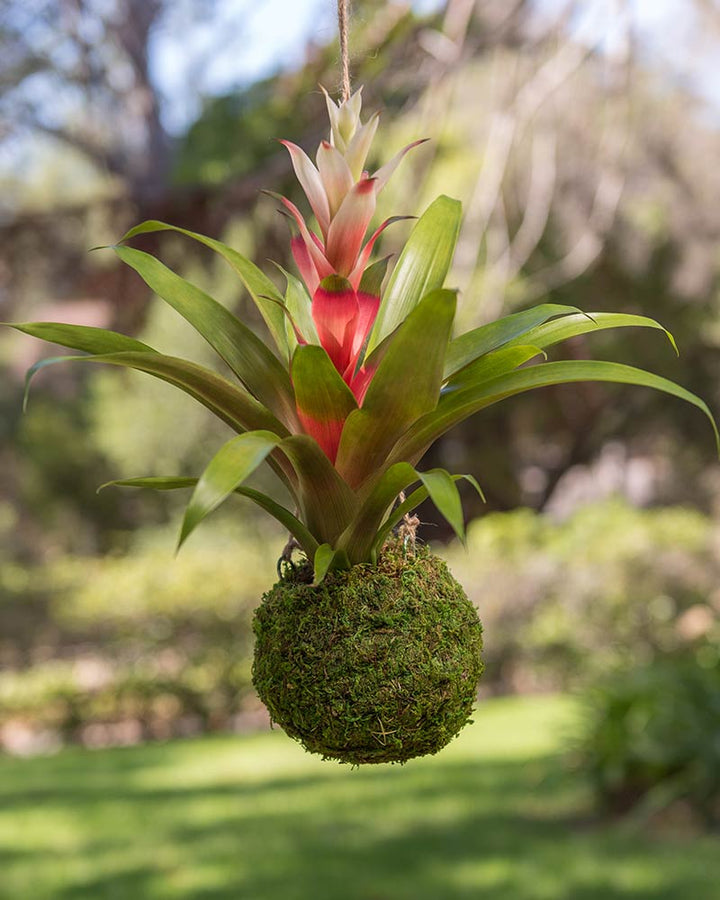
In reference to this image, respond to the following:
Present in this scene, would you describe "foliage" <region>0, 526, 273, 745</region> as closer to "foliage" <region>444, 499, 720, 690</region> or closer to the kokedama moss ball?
"foliage" <region>444, 499, 720, 690</region>

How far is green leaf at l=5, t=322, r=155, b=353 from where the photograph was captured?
976mm

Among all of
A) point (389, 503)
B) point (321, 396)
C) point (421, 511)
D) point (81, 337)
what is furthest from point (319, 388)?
point (421, 511)

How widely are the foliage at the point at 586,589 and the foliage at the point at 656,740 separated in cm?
141

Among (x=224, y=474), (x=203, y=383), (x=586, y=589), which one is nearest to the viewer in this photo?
(x=224, y=474)

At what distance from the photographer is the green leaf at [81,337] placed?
3.20 ft

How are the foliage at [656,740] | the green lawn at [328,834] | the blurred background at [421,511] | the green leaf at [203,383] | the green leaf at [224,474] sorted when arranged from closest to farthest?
the green leaf at [224,474], the green leaf at [203,383], the blurred background at [421,511], the green lawn at [328,834], the foliage at [656,740]

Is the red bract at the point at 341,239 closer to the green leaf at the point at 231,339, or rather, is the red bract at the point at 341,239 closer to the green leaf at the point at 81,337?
the green leaf at the point at 231,339

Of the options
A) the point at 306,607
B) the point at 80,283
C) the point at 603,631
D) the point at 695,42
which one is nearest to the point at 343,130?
the point at 306,607

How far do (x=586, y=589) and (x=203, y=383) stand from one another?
29.8ft

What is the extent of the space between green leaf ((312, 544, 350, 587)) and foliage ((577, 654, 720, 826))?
5766 millimetres

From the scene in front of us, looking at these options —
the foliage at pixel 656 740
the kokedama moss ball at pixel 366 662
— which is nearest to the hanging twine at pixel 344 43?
the kokedama moss ball at pixel 366 662

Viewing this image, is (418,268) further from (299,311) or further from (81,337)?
(81,337)

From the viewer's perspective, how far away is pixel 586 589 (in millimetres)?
9625

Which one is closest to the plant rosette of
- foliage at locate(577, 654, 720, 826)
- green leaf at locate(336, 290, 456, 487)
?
green leaf at locate(336, 290, 456, 487)
